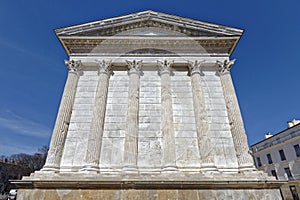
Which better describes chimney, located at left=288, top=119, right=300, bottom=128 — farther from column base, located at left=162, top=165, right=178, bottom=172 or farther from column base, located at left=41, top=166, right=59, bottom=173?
column base, located at left=41, top=166, right=59, bottom=173

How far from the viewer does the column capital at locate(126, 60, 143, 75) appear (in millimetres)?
11523

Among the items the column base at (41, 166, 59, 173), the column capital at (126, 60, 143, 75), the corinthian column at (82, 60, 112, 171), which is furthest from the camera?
the column capital at (126, 60, 143, 75)

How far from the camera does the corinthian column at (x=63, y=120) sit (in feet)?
29.6

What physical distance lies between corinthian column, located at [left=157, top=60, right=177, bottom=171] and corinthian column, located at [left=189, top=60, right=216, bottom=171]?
140 cm

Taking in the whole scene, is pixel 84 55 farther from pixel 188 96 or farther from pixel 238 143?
pixel 238 143

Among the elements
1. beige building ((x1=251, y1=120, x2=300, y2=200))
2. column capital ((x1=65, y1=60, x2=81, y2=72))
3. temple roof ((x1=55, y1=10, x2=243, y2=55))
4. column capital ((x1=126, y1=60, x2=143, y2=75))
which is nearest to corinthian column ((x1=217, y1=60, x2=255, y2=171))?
temple roof ((x1=55, y1=10, x2=243, y2=55))

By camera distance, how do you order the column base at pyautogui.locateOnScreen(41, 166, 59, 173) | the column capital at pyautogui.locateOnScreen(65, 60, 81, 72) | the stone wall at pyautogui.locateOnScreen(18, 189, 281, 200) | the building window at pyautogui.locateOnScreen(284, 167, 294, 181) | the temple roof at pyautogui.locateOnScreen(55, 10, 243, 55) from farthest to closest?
the building window at pyautogui.locateOnScreen(284, 167, 294, 181) < the temple roof at pyautogui.locateOnScreen(55, 10, 243, 55) < the column capital at pyautogui.locateOnScreen(65, 60, 81, 72) < the column base at pyautogui.locateOnScreen(41, 166, 59, 173) < the stone wall at pyautogui.locateOnScreen(18, 189, 281, 200)

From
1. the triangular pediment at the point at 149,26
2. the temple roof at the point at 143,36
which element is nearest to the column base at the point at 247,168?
the temple roof at the point at 143,36

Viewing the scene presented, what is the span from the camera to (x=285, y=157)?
83.8ft

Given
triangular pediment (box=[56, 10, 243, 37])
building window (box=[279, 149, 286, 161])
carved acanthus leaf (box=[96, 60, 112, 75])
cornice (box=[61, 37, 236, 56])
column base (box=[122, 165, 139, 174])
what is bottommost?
column base (box=[122, 165, 139, 174])

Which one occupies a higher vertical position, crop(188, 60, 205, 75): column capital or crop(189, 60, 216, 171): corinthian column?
crop(188, 60, 205, 75): column capital

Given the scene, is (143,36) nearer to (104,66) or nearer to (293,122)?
(104,66)

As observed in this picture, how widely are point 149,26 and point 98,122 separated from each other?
733 centimetres

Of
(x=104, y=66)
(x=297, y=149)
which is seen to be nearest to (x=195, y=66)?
(x=104, y=66)
